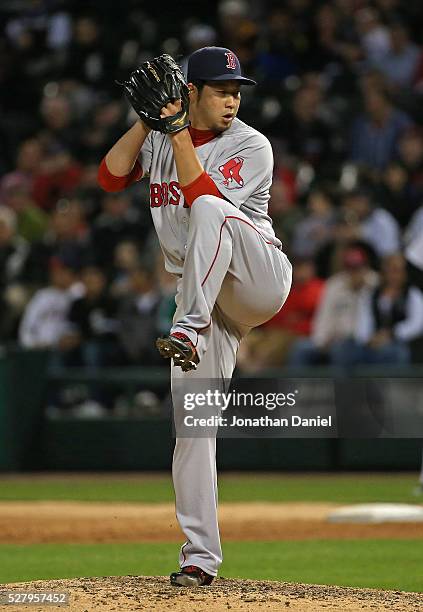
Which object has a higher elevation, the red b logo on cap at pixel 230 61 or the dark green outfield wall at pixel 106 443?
the red b logo on cap at pixel 230 61

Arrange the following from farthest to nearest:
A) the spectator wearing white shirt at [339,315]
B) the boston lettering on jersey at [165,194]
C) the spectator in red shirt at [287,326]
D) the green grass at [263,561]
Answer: the spectator in red shirt at [287,326] < the spectator wearing white shirt at [339,315] < the green grass at [263,561] < the boston lettering on jersey at [165,194]

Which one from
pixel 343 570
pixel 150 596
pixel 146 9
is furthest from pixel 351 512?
pixel 146 9

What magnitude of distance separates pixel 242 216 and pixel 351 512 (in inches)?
151

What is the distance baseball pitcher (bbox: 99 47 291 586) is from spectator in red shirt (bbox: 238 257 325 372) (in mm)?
6160

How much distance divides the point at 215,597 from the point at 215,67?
2017mm

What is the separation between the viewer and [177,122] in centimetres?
481

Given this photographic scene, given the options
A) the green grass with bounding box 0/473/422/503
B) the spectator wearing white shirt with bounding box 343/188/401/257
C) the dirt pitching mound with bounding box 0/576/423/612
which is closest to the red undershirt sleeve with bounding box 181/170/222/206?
the dirt pitching mound with bounding box 0/576/423/612

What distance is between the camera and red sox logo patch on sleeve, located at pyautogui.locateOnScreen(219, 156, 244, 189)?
197 inches

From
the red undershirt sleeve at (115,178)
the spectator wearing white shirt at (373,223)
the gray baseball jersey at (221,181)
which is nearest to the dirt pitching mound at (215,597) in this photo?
the gray baseball jersey at (221,181)

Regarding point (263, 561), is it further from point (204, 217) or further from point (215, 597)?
point (204, 217)

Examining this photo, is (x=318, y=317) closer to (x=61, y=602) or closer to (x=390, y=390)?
(x=390, y=390)

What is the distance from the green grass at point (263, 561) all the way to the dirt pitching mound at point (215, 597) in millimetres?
721

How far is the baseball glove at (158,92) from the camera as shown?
4.80 meters

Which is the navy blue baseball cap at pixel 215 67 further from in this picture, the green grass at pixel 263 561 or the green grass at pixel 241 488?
the green grass at pixel 241 488
